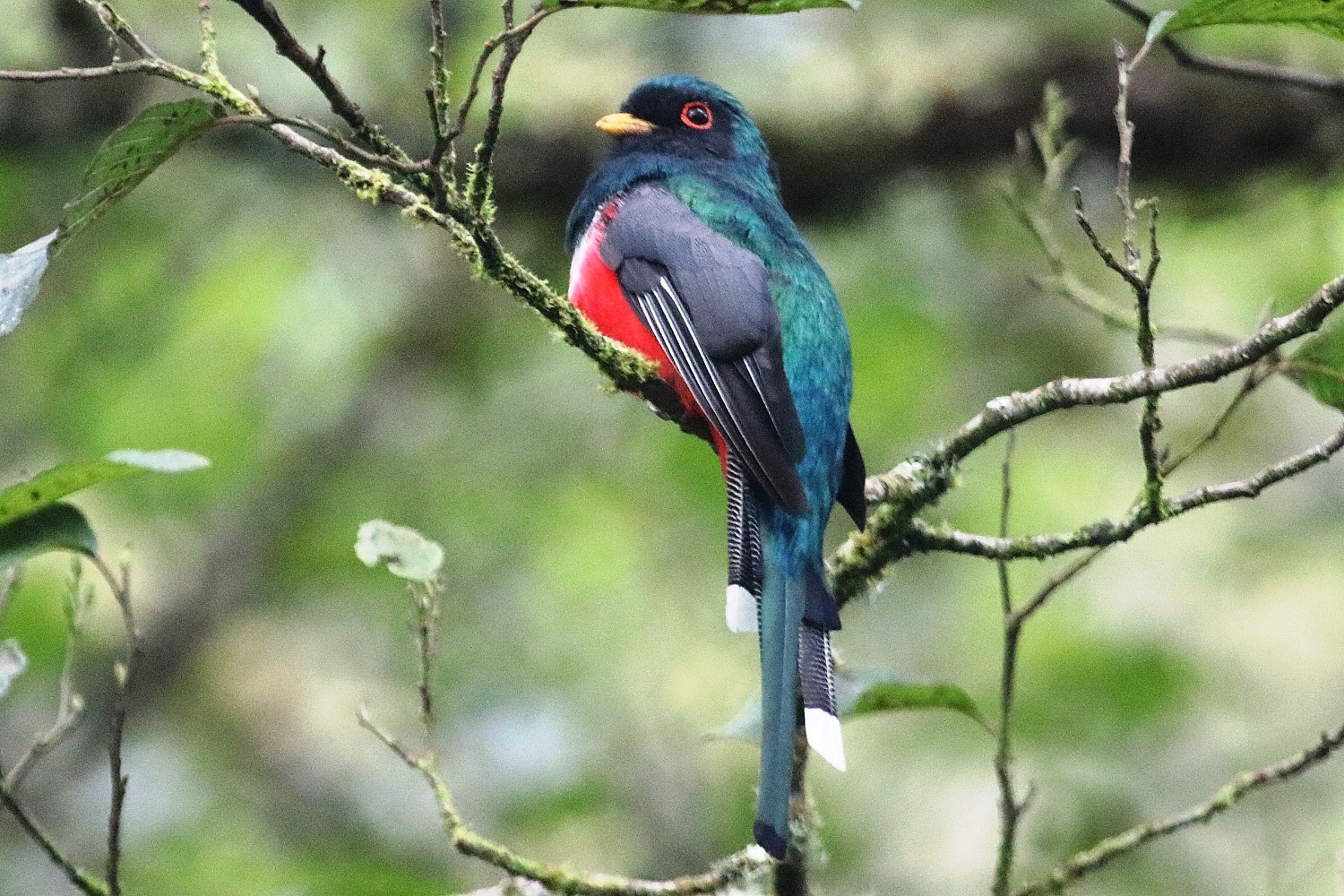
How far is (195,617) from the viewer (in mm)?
6164

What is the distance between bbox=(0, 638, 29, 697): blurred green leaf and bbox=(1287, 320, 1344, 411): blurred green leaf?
2.22 meters

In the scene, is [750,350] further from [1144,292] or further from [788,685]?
[1144,292]

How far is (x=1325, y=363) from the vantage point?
273 centimetres

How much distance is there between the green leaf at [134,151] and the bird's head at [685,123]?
2490 millimetres

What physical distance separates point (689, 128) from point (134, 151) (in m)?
2.63

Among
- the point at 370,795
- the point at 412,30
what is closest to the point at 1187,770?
the point at 370,795

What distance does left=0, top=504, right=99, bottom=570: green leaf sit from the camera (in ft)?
8.25

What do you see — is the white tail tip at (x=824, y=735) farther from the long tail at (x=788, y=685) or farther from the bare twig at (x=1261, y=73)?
the bare twig at (x=1261, y=73)

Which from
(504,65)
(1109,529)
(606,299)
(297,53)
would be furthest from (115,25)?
(606,299)

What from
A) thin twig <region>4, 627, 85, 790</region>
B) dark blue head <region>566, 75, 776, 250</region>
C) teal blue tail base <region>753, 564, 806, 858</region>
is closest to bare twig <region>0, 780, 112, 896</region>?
thin twig <region>4, 627, 85, 790</region>

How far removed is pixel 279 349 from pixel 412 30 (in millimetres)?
1489

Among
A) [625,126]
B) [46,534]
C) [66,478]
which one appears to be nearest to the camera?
[66,478]

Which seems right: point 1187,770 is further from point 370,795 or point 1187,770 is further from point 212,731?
point 212,731

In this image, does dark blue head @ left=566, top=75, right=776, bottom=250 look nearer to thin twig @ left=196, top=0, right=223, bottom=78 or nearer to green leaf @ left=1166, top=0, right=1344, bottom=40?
green leaf @ left=1166, top=0, right=1344, bottom=40
